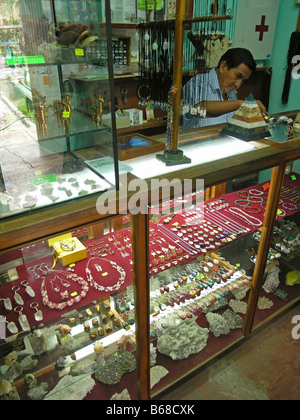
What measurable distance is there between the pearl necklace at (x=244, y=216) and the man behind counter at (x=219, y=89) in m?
0.72

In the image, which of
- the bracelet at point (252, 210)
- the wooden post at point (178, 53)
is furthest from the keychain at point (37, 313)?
the bracelet at point (252, 210)

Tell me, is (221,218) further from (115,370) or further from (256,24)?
(256,24)

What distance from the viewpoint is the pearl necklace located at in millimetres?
2583

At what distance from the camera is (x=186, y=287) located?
2473mm

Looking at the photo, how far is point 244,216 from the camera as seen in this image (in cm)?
266

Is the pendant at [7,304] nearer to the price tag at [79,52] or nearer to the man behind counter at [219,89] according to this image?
the price tag at [79,52]

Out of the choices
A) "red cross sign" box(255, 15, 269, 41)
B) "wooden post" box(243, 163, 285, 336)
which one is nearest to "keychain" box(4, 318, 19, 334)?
"wooden post" box(243, 163, 285, 336)

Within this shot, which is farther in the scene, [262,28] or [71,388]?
[262,28]

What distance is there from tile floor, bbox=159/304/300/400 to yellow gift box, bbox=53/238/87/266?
110cm

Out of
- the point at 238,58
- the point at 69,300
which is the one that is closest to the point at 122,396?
the point at 69,300

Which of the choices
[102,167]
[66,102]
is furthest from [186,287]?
[66,102]

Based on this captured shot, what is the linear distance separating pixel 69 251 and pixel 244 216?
1393mm

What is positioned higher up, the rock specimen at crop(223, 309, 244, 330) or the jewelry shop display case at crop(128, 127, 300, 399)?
the jewelry shop display case at crop(128, 127, 300, 399)

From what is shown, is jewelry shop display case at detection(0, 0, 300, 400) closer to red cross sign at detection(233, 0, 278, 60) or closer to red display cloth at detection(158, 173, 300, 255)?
red display cloth at detection(158, 173, 300, 255)
